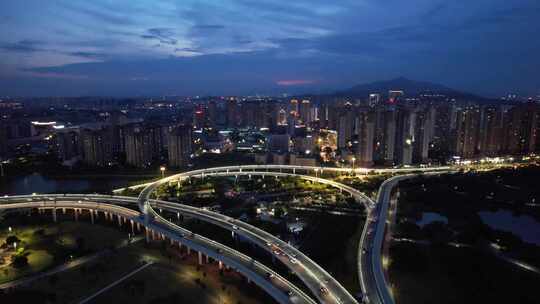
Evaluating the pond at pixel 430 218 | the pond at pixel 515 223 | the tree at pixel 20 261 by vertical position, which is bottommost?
the pond at pixel 515 223

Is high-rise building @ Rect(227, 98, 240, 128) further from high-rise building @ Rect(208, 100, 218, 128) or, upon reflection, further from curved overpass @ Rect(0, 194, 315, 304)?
curved overpass @ Rect(0, 194, 315, 304)

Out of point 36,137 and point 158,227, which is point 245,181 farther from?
point 36,137

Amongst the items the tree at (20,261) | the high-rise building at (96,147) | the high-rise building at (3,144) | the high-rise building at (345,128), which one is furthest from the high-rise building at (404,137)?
the high-rise building at (3,144)

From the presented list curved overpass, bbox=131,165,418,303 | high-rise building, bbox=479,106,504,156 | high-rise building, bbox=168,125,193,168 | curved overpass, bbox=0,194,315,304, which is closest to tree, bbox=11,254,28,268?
curved overpass, bbox=0,194,315,304

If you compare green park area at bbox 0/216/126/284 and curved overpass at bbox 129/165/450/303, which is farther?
green park area at bbox 0/216/126/284

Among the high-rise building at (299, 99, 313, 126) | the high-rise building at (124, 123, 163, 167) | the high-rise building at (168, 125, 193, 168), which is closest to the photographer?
the high-rise building at (168, 125, 193, 168)

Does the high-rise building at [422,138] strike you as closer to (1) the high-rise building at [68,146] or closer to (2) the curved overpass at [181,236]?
(2) the curved overpass at [181,236]

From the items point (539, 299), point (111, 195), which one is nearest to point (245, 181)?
point (111, 195)
